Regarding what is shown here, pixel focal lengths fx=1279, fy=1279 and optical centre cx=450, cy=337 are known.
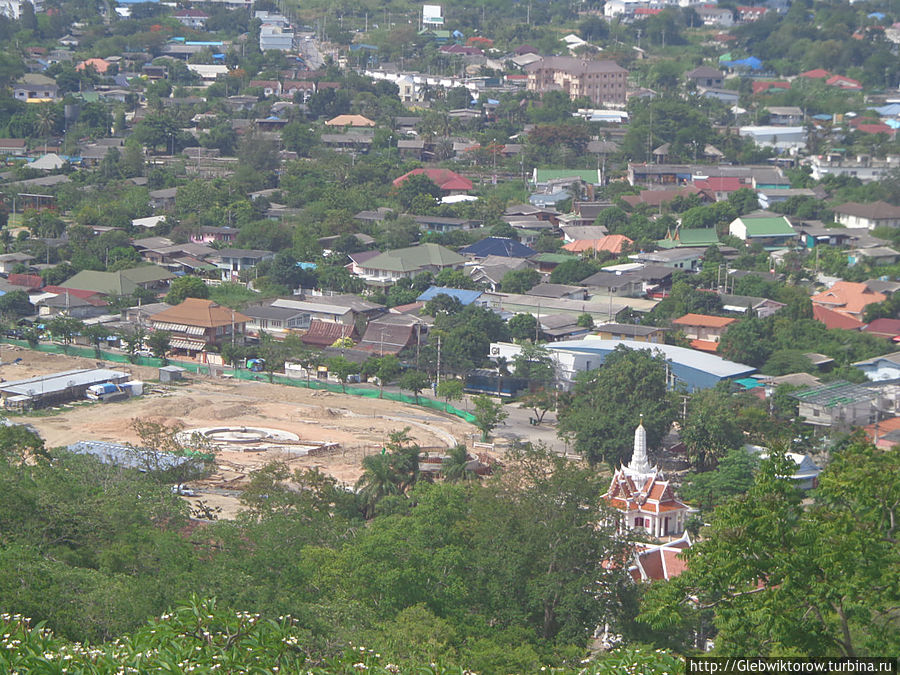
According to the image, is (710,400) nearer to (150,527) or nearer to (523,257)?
(150,527)

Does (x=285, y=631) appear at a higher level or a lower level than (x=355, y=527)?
higher

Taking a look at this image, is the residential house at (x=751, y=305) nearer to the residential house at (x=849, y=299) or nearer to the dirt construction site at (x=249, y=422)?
the residential house at (x=849, y=299)

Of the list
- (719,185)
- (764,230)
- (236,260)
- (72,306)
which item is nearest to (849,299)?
(764,230)

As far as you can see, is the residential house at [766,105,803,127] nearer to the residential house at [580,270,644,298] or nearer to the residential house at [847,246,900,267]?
the residential house at [847,246,900,267]

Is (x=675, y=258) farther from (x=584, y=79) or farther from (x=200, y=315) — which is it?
(x=584, y=79)

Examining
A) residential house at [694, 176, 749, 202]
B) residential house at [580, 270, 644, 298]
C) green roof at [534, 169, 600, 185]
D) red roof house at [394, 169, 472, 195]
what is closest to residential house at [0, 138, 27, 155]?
red roof house at [394, 169, 472, 195]

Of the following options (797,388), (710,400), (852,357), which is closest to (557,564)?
(710,400)

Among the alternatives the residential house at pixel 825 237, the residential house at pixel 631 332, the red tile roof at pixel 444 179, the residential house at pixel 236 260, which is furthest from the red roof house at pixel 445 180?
the residential house at pixel 631 332
